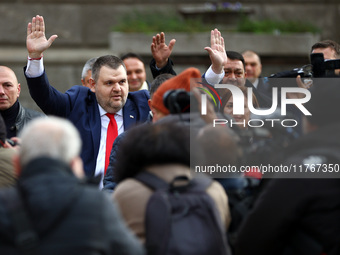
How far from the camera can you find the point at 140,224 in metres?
3.13

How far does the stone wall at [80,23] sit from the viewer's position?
9367 millimetres

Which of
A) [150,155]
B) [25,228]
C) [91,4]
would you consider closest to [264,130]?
[150,155]

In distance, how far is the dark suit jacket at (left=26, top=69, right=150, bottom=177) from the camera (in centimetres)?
536

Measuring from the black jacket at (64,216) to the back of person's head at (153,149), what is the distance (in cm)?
44

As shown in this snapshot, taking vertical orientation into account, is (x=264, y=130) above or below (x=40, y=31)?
below

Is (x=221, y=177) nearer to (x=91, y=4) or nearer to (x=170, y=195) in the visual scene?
(x=170, y=195)

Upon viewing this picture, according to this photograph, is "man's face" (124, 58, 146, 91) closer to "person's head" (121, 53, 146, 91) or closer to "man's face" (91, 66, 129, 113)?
"person's head" (121, 53, 146, 91)

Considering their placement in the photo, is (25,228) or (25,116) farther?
(25,116)

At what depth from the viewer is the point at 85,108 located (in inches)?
224

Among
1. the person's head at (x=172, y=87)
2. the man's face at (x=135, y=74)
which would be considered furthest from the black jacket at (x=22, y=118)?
the person's head at (x=172, y=87)

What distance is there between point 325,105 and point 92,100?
2.85 meters

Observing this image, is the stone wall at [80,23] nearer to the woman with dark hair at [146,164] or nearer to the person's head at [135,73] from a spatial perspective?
the person's head at [135,73]

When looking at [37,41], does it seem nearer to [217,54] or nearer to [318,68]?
[217,54]

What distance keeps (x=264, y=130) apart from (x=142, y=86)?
11.6ft
